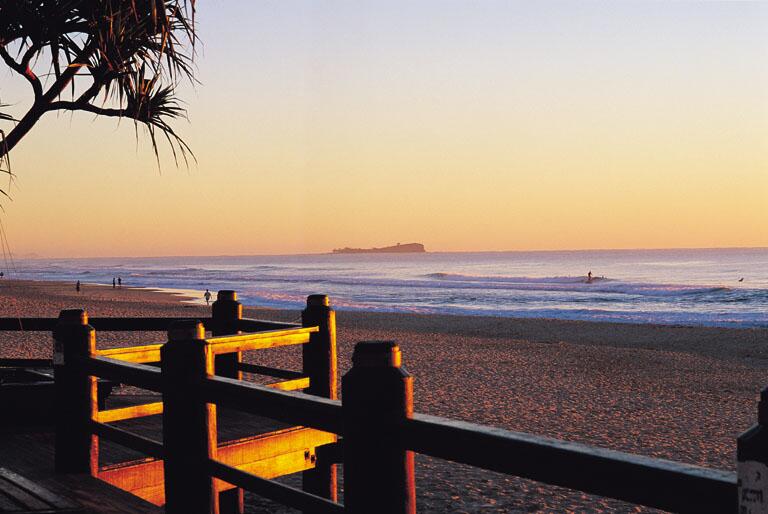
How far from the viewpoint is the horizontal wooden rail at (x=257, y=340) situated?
4.79 m

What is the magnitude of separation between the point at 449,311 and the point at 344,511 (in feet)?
139

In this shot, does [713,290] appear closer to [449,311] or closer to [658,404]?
[449,311]

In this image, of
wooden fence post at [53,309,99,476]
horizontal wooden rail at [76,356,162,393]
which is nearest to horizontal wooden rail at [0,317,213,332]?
wooden fence post at [53,309,99,476]

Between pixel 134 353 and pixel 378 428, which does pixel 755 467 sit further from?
pixel 134 353

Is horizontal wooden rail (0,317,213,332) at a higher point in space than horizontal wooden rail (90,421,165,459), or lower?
higher

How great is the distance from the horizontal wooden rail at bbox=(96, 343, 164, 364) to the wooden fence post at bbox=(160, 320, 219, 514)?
3.76 ft

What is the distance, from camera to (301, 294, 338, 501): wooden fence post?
6391mm

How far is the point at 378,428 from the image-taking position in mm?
2672

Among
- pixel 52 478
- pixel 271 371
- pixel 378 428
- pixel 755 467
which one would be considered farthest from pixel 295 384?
pixel 755 467

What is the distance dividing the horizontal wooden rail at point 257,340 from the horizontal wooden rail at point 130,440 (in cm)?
66

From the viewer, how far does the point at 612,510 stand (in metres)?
7.89

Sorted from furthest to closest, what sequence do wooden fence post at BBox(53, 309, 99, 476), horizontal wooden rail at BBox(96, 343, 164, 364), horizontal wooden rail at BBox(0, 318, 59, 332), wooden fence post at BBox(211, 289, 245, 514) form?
horizontal wooden rail at BBox(0, 318, 59, 332) < wooden fence post at BBox(211, 289, 245, 514) < horizontal wooden rail at BBox(96, 343, 164, 364) < wooden fence post at BBox(53, 309, 99, 476)

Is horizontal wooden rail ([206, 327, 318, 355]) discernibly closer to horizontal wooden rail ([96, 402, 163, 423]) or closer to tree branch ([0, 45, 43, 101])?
horizontal wooden rail ([96, 402, 163, 423])

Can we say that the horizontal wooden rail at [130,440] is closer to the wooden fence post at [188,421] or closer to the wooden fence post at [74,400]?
the wooden fence post at [74,400]
